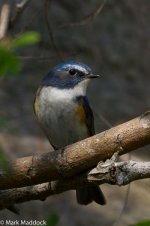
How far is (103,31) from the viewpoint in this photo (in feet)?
31.5

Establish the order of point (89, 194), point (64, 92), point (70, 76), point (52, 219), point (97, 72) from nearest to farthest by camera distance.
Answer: point (52, 219), point (89, 194), point (64, 92), point (70, 76), point (97, 72)

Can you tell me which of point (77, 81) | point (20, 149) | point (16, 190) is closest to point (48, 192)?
point (16, 190)

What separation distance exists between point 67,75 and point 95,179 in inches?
68.5

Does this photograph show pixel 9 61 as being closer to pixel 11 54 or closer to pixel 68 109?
pixel 11 54

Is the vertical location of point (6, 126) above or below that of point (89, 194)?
above

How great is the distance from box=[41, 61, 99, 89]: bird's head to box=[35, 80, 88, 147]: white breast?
49 millimetres

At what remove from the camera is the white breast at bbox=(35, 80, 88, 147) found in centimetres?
457

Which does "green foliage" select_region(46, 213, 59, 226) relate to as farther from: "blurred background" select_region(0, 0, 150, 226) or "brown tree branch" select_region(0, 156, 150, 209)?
"blurred background" select_region(0, 0, 150, 226)

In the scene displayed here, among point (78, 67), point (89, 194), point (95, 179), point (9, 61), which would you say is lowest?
point (89, 194)

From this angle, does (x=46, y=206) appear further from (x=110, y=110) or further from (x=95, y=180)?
(x=95, y=180)

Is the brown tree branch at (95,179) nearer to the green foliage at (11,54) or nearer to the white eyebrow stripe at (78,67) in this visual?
the white eyebrow stripe at (78,67)

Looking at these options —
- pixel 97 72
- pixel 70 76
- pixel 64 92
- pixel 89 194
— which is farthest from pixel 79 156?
pixel 97 72

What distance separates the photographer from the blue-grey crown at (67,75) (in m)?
4.80

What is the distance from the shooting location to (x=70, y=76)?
4.83 metres
